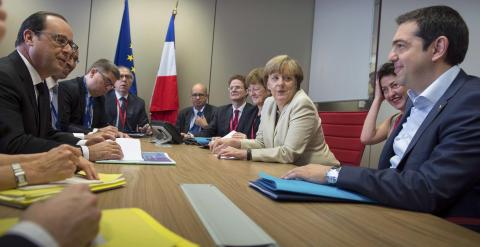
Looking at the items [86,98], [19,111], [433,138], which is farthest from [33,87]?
[86,98]

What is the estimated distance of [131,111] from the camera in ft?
15.4

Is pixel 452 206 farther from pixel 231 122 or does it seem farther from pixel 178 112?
pixel 178 112

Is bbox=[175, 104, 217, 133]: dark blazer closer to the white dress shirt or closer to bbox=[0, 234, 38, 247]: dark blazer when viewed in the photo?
the white dress shirt

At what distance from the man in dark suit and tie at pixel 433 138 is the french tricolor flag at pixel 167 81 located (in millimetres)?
3932

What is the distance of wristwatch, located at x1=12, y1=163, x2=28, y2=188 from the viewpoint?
34.8 inches

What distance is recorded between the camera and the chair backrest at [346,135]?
2506 mm

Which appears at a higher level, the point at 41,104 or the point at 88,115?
the point at 41,104

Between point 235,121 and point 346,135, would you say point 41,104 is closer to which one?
point 346,135

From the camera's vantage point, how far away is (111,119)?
14.8ft

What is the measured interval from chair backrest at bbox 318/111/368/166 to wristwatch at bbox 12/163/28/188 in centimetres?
206

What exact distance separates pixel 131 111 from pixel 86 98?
1.02 metres

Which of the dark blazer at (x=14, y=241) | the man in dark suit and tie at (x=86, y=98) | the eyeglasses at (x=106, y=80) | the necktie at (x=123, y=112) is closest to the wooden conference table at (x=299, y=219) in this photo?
the dark blazer at (x=14, y=241)

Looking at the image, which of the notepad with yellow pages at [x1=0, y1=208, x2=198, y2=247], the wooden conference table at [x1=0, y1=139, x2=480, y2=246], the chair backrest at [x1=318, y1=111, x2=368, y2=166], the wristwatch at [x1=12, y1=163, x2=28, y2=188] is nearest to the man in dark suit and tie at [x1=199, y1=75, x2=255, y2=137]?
the chair backrest at [x1=318, y1=111, x2=368, y2=166]

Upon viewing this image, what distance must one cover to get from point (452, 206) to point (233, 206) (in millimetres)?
704
